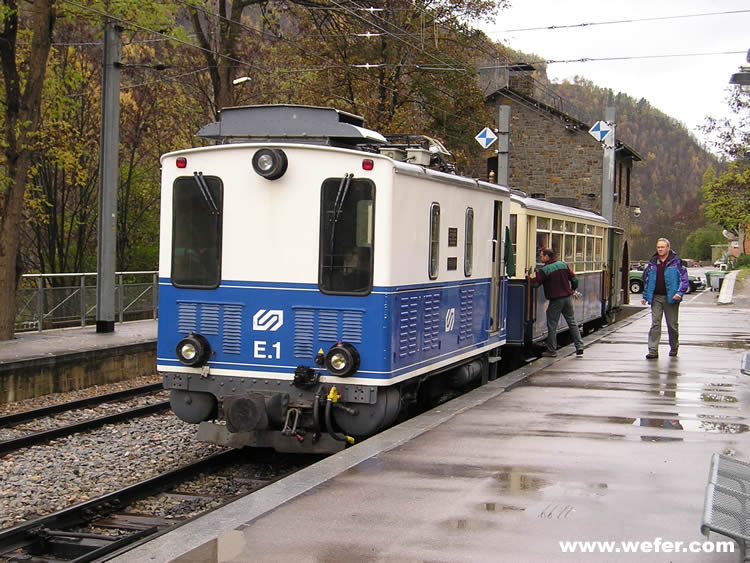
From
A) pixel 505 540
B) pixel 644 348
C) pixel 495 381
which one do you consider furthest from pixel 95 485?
pixel 644 348

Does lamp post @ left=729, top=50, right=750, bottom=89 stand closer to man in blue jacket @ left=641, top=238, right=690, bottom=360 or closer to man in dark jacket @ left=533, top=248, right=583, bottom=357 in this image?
man in blue jacket @ left=641, top=238, right=690, bottom=360

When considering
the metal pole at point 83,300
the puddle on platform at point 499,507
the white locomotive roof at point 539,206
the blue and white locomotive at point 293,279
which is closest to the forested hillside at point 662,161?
the white locomotive roof at point 539,206

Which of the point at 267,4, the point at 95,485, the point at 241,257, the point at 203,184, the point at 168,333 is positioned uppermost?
the point at 267,4

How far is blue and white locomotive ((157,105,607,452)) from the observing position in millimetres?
8969

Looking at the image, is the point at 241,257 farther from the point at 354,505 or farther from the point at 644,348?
the point at 644,348

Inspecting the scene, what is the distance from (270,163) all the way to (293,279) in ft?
3.54

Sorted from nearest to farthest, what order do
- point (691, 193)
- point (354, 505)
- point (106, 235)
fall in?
point (354, 505)
point (106, 235)
point (691, 193)

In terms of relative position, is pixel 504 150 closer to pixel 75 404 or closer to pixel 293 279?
pixel 75 404

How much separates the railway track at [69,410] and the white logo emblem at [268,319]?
333 cm

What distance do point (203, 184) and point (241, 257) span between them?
2.62 feet

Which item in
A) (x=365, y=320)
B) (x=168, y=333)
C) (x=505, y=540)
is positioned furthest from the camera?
(x=168, y=333)

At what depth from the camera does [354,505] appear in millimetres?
6516

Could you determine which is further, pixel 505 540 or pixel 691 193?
pixel 691 193

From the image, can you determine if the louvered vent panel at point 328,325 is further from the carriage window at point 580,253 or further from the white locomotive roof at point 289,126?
the carriage window at point 580,253
